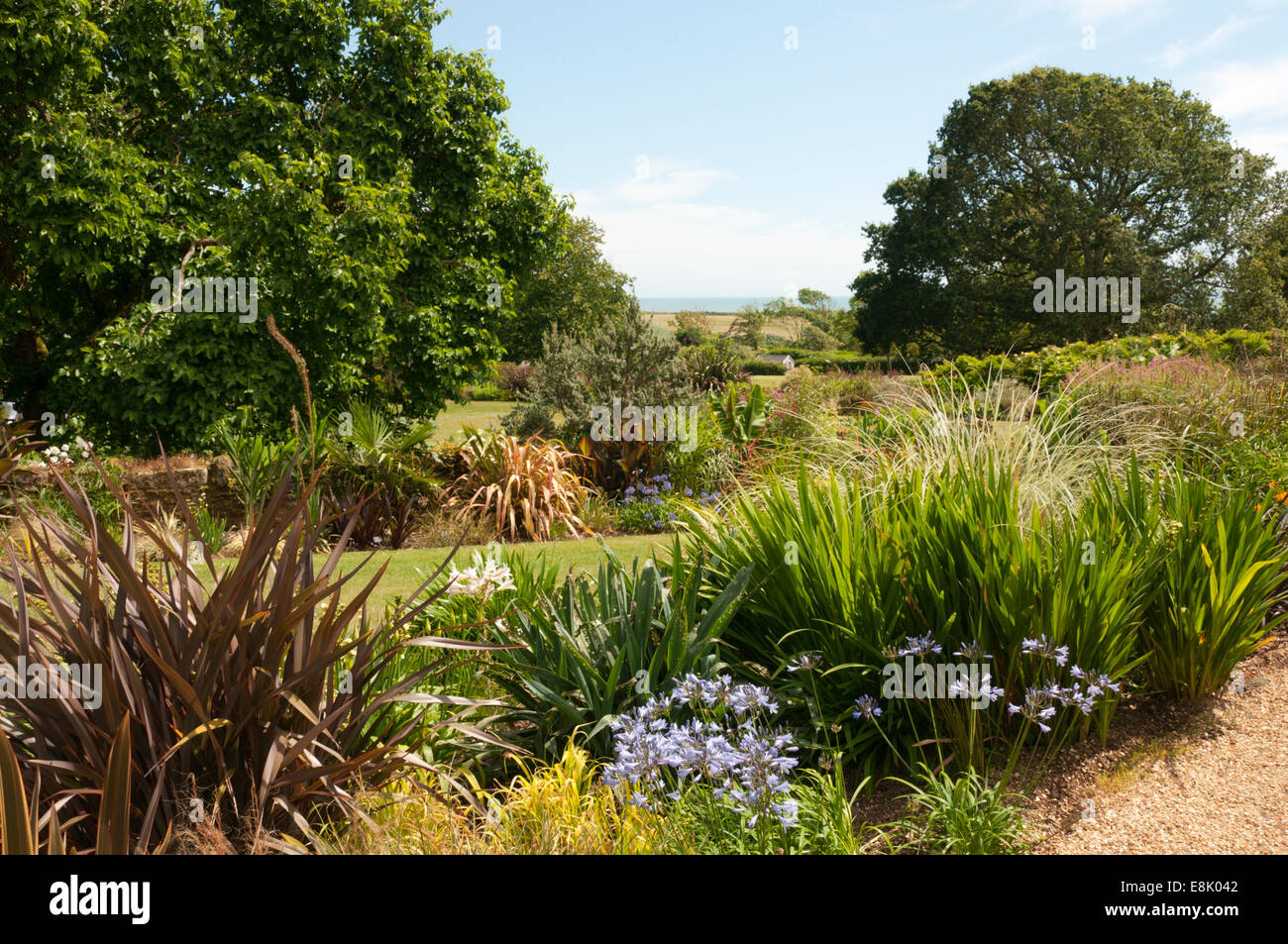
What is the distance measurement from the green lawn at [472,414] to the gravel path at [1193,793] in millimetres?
18314

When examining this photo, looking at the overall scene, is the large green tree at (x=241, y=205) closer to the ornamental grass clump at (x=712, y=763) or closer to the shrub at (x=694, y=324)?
the ornamental grass clump at (x=712, y=763)

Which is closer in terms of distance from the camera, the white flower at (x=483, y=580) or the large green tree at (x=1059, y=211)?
the white flower at (x=483, y=580)

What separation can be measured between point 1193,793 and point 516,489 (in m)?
7.12

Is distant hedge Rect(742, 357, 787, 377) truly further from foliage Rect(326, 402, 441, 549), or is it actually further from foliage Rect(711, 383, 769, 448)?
foliage Rect(326, 402, 441, 549)

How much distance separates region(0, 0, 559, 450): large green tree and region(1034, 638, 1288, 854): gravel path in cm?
1141

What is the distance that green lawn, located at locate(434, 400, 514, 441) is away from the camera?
2256 centimetres

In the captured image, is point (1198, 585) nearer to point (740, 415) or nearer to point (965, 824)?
point (965, 824)

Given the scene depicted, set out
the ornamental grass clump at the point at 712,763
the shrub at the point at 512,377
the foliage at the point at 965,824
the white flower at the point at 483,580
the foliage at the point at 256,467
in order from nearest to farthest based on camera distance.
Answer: the ornamental grass clump at the point at 712,763, the foliage at the point at 965,824, the white flower at the point at 483,580, the foliage at the point at 256,467, the shrub at the point at 512,377

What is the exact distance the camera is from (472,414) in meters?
26.4

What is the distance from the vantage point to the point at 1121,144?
117ft

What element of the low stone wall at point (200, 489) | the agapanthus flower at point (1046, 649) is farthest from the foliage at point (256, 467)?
the agapanthus flower at point (1046, 649)

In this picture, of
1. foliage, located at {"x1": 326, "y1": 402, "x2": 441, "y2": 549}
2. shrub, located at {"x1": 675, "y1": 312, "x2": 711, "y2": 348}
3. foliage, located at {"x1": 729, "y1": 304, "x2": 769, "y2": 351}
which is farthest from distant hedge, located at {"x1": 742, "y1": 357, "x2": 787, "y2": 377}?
foliage, located at {"x1": 326, "y1": 402, "x2": 441, "y2": 549}

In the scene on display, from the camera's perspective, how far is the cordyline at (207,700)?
2.51m
